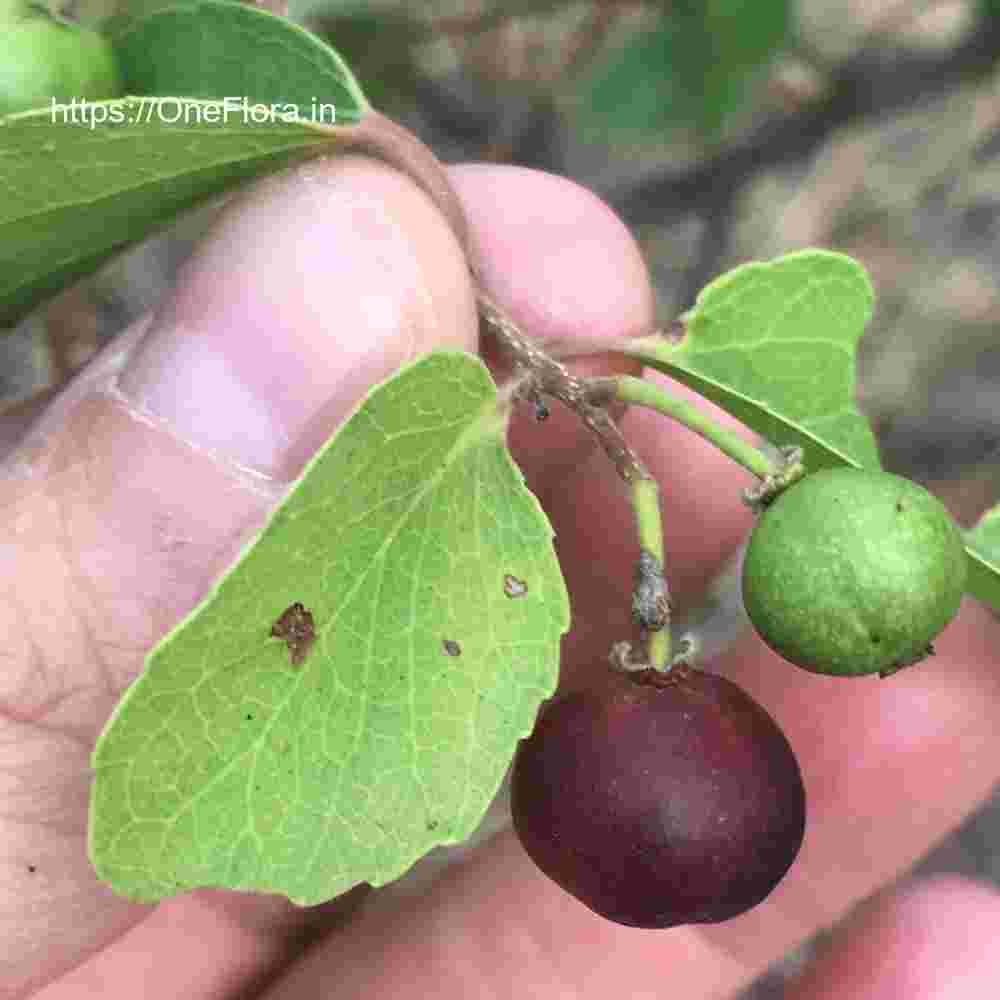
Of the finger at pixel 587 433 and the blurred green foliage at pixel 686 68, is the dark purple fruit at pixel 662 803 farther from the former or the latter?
the blurred green foliage at pixel 686 68

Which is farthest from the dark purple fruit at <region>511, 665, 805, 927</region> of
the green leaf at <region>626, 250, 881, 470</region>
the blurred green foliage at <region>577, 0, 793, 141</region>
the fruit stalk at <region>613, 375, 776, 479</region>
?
the blurred green foliage at <region>577, 0, 793, 141</region>

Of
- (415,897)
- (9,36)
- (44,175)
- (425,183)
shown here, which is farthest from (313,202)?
(415,897)

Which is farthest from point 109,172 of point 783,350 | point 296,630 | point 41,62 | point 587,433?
point 587,433

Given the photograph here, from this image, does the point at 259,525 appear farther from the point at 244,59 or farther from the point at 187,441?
the point at 244,59

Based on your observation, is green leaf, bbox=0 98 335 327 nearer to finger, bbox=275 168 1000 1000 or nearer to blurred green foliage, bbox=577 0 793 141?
finger, bbox=275 168 1000 1000

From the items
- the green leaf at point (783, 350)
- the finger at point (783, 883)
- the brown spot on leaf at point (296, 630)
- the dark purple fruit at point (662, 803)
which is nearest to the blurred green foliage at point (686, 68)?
the finger at point (783, 883)
